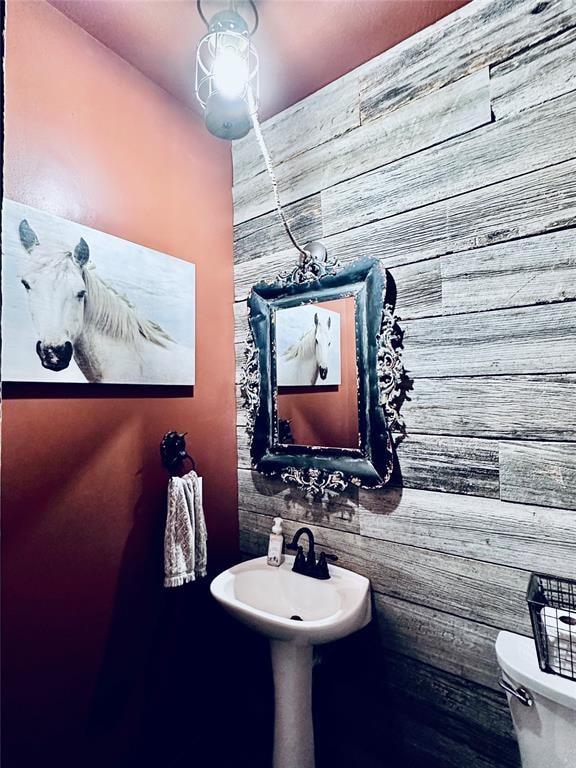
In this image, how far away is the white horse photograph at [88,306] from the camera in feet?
4.47

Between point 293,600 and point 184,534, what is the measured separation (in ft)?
1.57

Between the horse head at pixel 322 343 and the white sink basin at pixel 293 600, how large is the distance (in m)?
0.75

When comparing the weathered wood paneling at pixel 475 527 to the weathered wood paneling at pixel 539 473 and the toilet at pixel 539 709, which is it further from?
the toilet at pixel 539 709

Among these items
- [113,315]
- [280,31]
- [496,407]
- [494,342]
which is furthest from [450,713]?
[280,31]

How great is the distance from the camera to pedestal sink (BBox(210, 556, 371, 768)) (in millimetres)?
1371

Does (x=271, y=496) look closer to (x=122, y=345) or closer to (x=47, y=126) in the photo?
(x=122, y=345)

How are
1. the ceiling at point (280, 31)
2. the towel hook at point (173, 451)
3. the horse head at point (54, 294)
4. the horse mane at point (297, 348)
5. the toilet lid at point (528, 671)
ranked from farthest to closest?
1. the horse mane at point (297, 348)
2. the towel hook at point (173, 451)
3. the ceiling at point (280, 31)
4. the horse head at point (54, 294)
5. the toilet lid at point (528, 671)

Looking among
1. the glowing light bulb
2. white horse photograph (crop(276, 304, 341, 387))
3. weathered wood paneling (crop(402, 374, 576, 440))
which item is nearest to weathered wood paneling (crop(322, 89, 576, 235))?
white horse photograph (crop(276, 304, 341, 387))

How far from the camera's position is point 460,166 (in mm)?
A: 1488

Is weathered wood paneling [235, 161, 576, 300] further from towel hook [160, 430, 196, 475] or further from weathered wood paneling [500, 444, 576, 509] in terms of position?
towel hook [160, 430, 196, 475]

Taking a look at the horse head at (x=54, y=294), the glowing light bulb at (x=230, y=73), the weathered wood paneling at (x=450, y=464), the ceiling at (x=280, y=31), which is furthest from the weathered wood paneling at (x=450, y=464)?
the ceiling at (x=280, y=31)

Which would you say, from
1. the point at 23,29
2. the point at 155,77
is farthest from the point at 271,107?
the point at 23,29

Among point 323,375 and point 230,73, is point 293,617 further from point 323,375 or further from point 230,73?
point 230,73

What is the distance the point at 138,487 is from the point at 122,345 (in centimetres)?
52
